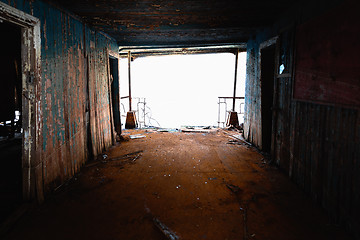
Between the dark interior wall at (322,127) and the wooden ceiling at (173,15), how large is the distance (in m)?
0.64

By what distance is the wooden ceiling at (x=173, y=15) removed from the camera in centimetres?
366

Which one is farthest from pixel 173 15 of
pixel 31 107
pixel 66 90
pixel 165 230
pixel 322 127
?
pixel 165 230

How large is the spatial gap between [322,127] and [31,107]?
4.13 m

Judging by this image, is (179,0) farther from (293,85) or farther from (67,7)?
(293,85)

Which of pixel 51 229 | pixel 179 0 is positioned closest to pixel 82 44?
pixel 179 0

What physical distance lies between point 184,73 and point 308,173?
41622 mm

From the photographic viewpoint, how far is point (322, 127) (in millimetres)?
2945

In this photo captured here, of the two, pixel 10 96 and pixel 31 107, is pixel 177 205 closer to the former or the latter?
pixel 31 107

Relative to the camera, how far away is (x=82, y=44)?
4496 millimetres

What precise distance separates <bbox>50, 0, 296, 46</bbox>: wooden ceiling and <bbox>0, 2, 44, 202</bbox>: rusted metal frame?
1.01 metres

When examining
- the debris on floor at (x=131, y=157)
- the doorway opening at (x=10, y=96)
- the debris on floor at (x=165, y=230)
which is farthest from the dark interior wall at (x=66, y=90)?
the debris on floor at (x=165, y=230)

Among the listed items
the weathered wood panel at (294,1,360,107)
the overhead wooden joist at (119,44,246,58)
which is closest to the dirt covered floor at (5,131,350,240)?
the weathered wood panel at (294,1,360,107)

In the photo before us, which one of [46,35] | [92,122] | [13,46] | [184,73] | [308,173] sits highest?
[184,73]

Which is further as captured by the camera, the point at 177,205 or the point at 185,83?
the point at 185,83
